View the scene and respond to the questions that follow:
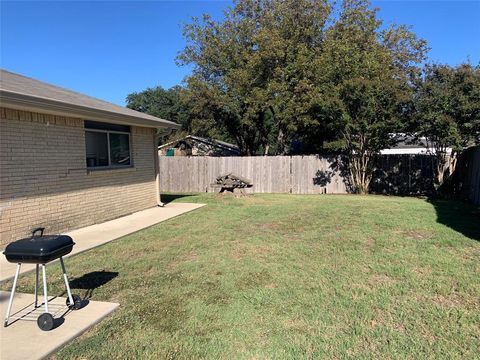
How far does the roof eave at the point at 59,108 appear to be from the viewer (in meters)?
5.98

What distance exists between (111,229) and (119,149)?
2.61 metres

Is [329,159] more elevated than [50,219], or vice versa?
[329,159]

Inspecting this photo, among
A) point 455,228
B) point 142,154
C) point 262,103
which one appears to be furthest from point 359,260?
point 262,103

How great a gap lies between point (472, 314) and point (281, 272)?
218 centimetres

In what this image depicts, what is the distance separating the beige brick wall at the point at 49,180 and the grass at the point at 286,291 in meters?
1.70

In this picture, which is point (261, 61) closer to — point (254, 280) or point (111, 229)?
point (111, 229)

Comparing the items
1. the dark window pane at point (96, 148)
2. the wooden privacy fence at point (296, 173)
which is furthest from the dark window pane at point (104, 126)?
the wooden privacy fence at point (296, 173)

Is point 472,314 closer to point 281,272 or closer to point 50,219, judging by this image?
point 281,272

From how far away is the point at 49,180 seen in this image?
24.2ft

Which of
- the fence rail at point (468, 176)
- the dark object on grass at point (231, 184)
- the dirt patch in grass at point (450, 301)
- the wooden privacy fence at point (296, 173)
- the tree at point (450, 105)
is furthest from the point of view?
the wooden privacy fence at point (296, 173)

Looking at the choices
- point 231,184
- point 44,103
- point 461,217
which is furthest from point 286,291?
point 231,184

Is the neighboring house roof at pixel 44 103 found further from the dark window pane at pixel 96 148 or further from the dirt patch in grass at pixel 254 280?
the dirt patch in grass at pixel 254 280

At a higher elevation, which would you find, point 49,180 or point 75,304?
point 49,180

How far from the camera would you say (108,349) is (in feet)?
10.1
